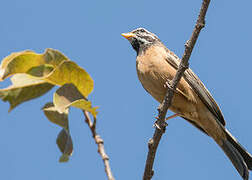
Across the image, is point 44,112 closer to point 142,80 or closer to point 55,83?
point 55,83

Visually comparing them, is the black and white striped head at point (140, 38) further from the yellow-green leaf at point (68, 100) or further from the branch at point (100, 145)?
the branch at point (100, 145)

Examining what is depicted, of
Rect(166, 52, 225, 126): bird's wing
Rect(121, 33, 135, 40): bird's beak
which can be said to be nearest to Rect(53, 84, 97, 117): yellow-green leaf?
Rect(166, 52, 225, 126): bird's wing

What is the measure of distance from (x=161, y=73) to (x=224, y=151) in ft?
5.94

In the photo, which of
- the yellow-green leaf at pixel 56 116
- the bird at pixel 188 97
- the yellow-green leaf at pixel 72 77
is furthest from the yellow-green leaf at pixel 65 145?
the bird at pixel 188 97

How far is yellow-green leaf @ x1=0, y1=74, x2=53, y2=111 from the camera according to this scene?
2574 millimetres

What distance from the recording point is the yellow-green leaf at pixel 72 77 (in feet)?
8.83

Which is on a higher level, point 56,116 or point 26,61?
point 26,61

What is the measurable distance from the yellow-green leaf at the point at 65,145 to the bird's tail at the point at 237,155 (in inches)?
135

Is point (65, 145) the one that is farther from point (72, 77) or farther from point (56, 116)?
point (72, 77)

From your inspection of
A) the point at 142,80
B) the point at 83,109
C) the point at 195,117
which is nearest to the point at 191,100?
the point at 195,117

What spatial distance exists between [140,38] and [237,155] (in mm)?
3008

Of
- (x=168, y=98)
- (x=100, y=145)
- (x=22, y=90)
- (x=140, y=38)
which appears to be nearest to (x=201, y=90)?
(x=140, y=38)

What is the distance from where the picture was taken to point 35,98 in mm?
2785

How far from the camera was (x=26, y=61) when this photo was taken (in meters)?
2.82
